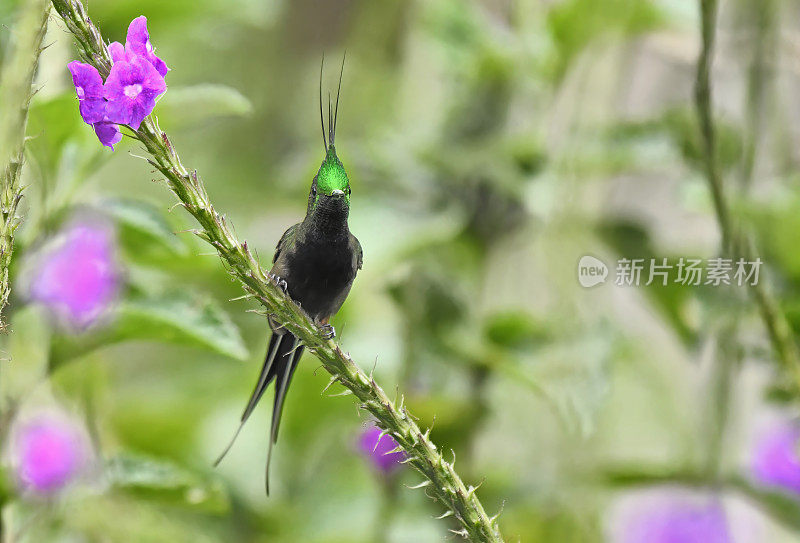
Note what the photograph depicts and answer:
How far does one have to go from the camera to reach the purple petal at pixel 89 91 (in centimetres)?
26

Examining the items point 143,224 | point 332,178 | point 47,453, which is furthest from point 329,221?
point 47,453

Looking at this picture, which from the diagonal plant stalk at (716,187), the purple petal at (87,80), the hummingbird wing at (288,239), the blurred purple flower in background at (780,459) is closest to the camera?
the purple petal at (87,80)

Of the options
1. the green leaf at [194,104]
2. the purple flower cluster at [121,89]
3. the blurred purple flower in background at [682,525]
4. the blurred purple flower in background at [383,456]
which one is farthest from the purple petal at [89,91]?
the blurred purple flower in background at [682,525]

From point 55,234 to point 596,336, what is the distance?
0.65 metres

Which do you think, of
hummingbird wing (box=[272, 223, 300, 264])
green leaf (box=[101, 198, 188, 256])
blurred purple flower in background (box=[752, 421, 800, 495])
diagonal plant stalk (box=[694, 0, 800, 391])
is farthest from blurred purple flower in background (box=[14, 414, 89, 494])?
blurred purple flower in background (box=[752, 421, 800, 495])

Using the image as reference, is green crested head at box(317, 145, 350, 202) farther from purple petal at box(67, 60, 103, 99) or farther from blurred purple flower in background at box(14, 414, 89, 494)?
blurred purple flower in background at box(14, 414, 89, 494)

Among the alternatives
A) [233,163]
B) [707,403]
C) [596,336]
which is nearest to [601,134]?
[596,336]

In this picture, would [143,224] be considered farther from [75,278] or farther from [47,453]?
[47,453]

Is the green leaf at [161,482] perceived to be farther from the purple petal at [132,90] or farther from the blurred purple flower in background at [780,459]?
the blurred purple flower in background at [780,459]

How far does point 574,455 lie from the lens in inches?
45.4

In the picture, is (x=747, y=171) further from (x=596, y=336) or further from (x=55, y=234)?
(x=55, y=234)

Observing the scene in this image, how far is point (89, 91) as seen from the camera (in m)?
0.26

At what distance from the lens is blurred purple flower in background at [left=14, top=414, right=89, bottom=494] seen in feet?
2.27

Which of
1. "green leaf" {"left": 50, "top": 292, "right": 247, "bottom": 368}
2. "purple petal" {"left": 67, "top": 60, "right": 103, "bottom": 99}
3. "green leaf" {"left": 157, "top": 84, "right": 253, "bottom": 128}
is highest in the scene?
"green leaf" {"left": 157, "top": 84, "right": 253, "bottom": 128}
